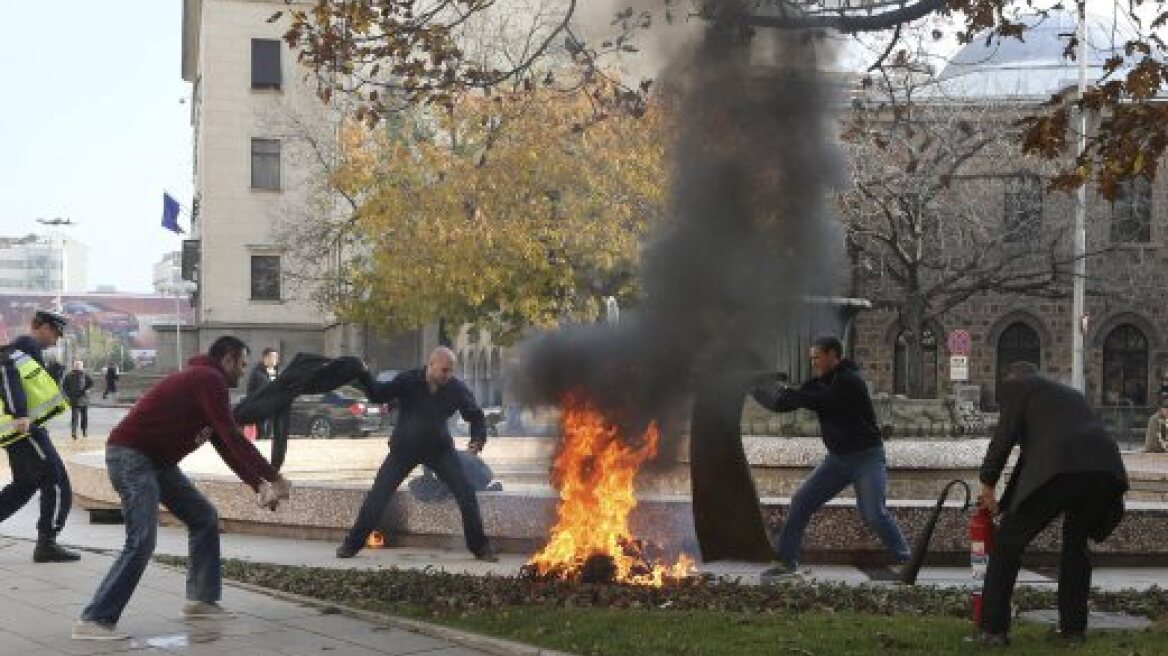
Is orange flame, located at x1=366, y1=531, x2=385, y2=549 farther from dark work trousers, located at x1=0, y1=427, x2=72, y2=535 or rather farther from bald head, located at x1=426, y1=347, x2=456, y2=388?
dark work trousers, located at x1=0, y1=427, x2=72, y2=535

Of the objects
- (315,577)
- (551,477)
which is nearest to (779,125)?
(551,477)

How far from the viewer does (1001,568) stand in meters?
6.15

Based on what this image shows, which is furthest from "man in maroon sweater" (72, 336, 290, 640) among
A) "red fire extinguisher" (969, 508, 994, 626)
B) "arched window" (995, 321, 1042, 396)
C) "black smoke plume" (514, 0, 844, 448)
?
"arched window" (995, 321, 1042, 396)

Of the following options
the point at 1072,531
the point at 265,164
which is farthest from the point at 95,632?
the point at 265,164

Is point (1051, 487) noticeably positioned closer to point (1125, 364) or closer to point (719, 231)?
point (719, 231)

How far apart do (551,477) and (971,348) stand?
107 ft

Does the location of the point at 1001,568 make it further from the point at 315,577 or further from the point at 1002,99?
the point at 1002,99

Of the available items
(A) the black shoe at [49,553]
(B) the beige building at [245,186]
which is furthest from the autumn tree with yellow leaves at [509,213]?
(B) the beige building at [245,186]

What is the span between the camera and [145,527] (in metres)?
6.45

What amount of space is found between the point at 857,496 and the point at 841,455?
31 centimetres

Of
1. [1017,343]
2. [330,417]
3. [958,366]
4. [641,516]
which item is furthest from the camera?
[1017,343]

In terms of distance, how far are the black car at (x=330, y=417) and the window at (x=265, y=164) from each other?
20569 mm

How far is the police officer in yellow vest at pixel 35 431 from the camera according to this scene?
8922mm

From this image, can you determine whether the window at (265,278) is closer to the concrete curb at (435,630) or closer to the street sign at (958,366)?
the street sign at (958,366)
